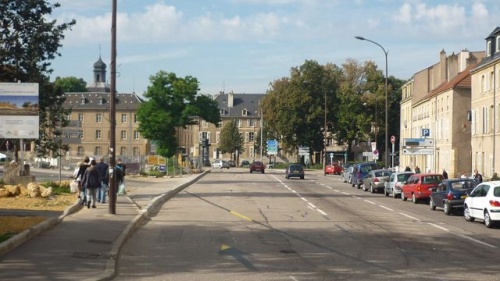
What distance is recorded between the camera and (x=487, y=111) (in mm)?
57438

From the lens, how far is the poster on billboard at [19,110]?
30.6 metres

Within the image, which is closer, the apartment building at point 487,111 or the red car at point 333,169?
the apartment building at point 487,111

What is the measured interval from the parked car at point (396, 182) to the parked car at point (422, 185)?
335cm

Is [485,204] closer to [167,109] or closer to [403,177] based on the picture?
[403,177]

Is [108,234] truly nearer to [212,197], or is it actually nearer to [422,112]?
[212,197]

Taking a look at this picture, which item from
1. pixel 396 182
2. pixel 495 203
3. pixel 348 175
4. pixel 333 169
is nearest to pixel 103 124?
pixel 333 169

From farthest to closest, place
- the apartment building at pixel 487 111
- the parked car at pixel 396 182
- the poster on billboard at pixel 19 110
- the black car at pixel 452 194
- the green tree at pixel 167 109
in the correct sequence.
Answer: the green tree at pixel 167 109 < the apartment building at pixel 487 111 < the parked car at pixel 396 182 < the poster on billboard at pixel 19 110 < the black car at pixel 452 194

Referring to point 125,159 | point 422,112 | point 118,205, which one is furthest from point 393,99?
point 118,205

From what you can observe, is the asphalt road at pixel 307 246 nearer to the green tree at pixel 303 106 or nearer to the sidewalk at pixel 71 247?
the sidewalk at pixel 71 247

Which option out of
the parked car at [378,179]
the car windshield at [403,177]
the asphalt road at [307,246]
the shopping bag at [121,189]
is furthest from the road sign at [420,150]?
the asphalt road at [307,246]

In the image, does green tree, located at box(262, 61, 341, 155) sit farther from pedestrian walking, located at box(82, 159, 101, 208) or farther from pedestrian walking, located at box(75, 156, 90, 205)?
pedestrian walking, located at box(82, 159, 101, 208)

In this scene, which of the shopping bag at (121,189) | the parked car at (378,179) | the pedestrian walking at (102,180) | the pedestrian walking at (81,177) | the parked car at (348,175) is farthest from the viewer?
the parked car at (348,175)

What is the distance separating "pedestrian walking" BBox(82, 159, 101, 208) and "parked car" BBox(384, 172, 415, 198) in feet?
63.7

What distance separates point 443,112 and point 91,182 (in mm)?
50583
